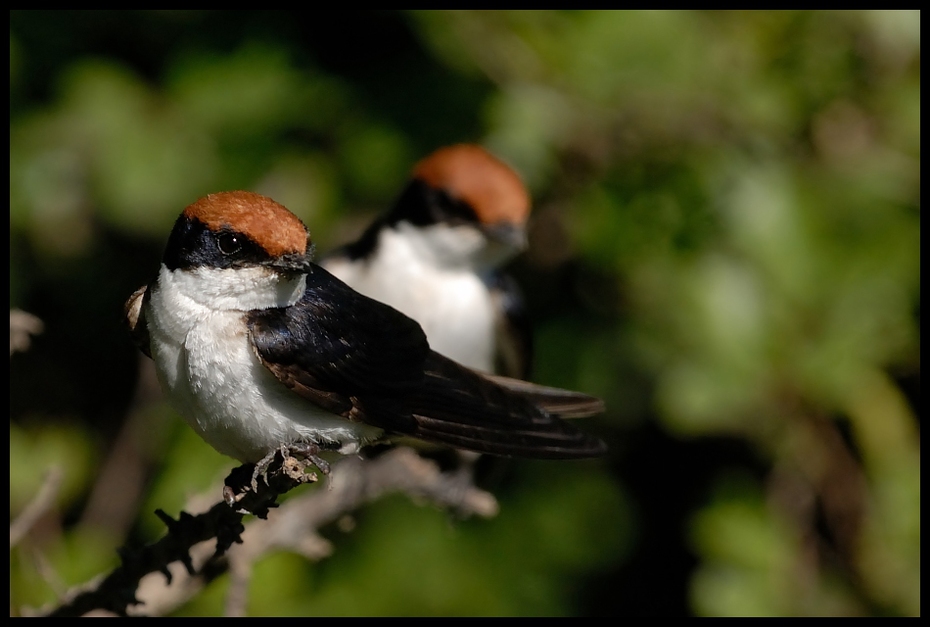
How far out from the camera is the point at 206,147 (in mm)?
2791

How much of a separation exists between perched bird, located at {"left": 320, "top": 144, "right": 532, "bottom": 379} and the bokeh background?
0.92ft

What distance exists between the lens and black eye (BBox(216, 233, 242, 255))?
4.86 ft

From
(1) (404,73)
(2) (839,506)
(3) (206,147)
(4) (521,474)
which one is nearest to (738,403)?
(2) (839,506)

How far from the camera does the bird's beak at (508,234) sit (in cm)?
246

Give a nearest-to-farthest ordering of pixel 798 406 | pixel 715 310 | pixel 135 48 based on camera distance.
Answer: pixel 715 310 → pixel 798 406 → pixel 135 48

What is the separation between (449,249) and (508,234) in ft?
0.47

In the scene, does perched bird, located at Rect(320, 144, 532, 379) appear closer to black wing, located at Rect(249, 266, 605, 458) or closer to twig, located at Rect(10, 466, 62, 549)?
black wing, located at Rect(249, 266, 605, 458)

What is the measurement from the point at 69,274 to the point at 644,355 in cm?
154

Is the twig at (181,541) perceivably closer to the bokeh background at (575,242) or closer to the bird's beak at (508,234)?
the bokeh background at (575,242)

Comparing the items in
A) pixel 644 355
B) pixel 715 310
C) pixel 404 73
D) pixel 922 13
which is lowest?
pixel 644 355

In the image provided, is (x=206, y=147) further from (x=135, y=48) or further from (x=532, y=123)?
(x=532, y=123)

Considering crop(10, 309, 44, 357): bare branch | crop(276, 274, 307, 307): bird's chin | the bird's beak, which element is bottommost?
the bird's beak

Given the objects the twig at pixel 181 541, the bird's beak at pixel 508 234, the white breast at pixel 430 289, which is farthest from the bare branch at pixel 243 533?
the bird's beak at pixel 508 234

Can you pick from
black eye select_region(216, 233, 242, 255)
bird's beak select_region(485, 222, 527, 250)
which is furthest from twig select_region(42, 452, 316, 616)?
bird's beak select_region(485, 222, 527, 250)
